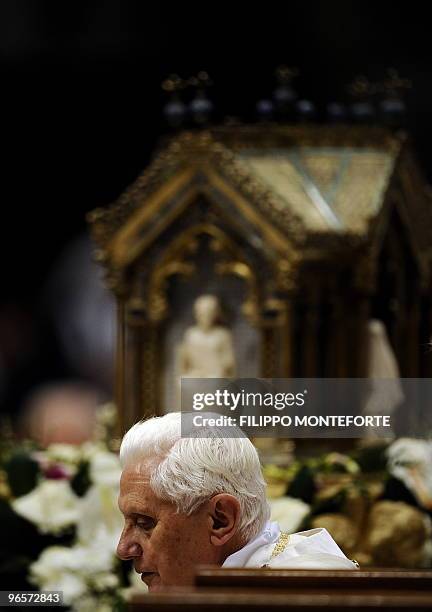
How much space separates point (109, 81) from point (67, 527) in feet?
8.88

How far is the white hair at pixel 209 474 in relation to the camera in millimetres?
2775

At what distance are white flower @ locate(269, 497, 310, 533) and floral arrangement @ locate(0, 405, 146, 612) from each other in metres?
0.33

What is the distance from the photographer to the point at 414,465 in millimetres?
4363

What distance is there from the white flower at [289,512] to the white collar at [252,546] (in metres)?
1.25

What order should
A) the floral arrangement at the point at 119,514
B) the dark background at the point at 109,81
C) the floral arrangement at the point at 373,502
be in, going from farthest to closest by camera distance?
1. the dark background at the point at 109,81
2. the floral arrangement at the point at 373,502
3. the floral arrangement at the point at 119,514

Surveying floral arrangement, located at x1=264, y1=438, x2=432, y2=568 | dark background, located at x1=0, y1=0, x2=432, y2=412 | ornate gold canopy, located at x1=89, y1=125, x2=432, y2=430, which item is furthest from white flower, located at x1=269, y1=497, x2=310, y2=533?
dark background, located at x1=0, y1=0, x2=432, y2=412

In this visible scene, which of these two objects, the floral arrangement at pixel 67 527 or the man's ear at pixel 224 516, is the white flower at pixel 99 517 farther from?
the man's ear at pixel 224 516

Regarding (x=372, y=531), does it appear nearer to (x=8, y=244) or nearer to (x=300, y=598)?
(x=300, y=598)

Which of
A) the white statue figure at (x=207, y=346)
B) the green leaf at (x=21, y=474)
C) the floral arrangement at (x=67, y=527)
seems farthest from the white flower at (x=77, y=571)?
the white statue figure at (x=207, y=346)

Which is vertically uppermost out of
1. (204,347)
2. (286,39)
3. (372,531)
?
(286,39)

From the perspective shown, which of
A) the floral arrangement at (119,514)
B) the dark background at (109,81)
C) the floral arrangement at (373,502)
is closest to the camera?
the floral arrangement at (119,514)

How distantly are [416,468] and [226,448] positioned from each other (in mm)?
1646

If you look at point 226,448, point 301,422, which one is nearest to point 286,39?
point 301,422

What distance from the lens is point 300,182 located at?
5.17 metres
